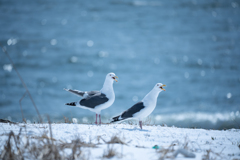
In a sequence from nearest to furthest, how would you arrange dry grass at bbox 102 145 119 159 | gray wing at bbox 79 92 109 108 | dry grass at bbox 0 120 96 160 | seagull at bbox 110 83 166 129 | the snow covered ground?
dry grass at bbox 0 120 96 160, dry grass at bbox 102 145 119 159, the snow covered ground, seagull at bbox 110 83 166 129, gray wing at bbox 79 92 109 108

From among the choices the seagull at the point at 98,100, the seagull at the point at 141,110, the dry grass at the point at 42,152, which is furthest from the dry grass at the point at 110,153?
the seagull at the point at 98,100

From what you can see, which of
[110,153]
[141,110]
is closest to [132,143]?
[110,153]

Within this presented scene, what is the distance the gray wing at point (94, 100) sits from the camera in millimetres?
7453

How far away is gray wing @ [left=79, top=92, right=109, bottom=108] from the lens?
7.45 metres

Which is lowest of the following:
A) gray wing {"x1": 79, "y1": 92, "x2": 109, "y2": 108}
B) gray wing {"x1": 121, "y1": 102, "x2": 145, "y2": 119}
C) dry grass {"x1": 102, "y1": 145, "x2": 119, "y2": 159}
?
dry grass {"x1": 102, "y1": 145, "x2": 119, "y2": 159}

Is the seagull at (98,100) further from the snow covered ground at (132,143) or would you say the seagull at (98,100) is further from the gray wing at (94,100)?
the snow covered ground at (132,143)

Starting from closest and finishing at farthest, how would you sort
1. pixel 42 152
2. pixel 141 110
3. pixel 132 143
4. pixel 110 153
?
pixel 42 152, pixel 110 153, pixel 132 143, pixel 141 110

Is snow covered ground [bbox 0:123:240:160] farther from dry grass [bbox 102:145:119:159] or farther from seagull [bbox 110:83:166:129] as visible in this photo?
seagull [bbox 110:83:166:129]

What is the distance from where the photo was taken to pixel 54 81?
32.4 metres

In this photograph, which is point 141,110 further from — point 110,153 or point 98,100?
point 110,153

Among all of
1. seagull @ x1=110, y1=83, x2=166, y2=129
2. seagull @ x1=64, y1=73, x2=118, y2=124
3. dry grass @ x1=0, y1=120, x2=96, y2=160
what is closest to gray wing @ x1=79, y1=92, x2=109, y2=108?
seagull @ x1=64, y1=73, x2=118, y2=124

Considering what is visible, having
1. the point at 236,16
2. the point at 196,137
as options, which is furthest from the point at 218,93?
the point at 236,16

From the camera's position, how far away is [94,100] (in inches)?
295

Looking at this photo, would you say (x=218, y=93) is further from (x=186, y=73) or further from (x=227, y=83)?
(x=186, y=73)
